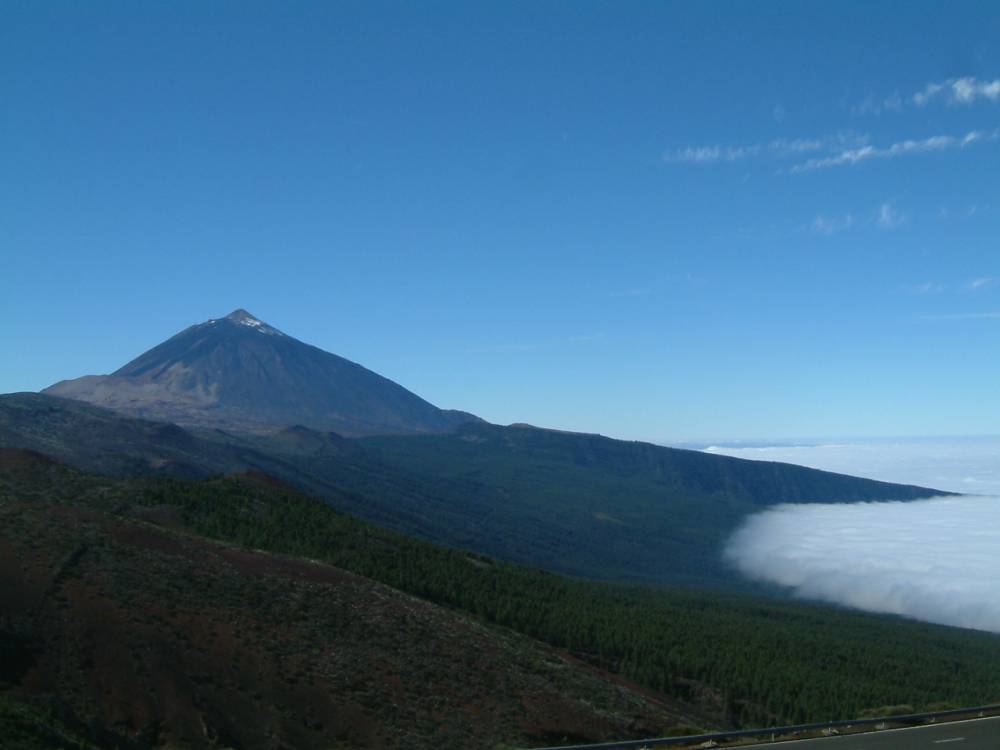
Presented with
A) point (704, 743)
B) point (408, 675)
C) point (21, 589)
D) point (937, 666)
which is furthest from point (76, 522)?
point (937, 666)

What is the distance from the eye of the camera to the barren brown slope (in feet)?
93.3

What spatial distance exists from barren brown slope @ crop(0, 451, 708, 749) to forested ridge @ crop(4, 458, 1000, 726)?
1035cm

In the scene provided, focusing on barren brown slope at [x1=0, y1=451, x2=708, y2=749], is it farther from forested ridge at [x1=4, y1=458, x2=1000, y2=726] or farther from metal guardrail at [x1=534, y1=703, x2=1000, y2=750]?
metal guardrail at [x1=534, y1=703, x2=1000, y2=750]

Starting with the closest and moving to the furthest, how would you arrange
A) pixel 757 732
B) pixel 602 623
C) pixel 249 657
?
pixel 757 732 < pixel 249 657 < pixel 602 623

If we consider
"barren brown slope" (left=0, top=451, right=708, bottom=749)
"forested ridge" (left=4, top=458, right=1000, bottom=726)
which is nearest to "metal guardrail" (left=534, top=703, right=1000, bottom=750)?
"barren brown slope" (left=0, top=451, right=708, bottom=749)

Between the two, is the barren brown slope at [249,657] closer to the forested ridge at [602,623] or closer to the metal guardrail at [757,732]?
the forested ridge at [602,623]

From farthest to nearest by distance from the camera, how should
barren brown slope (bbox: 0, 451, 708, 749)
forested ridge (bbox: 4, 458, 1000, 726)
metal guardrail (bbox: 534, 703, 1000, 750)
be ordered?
forested ridge (bbox: 4, 458, 1000, 726)
barren brown slope (bbox: 0, 451, 708, 749)
metal guardrail (bbox: 534, 703, 1000, 750)

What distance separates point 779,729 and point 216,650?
21.5 meters

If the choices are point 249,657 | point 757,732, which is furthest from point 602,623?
point 757,732

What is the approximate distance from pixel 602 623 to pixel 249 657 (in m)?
41.2

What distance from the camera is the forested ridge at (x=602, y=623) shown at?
2304 inches

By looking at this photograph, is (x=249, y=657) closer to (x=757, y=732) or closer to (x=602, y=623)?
(x=757, y=732)

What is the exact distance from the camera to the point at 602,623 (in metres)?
69.5

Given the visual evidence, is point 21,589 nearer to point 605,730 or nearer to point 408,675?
point 408,675
